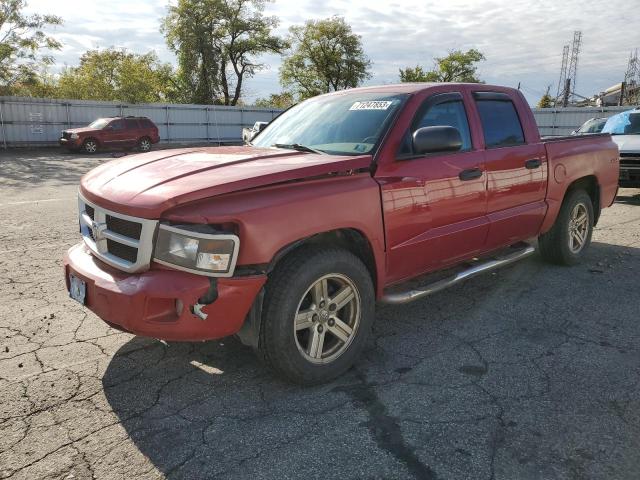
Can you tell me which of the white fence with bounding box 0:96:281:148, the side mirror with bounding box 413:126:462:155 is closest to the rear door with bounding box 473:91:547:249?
the side mirror with bounding box 413:126:462:155

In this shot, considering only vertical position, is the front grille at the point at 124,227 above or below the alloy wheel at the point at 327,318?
above

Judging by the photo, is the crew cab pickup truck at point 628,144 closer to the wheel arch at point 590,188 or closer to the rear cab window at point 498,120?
the wheel arch at point 590,188

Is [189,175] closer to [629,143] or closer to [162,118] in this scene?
[629,143]

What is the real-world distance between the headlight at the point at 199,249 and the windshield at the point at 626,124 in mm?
10972

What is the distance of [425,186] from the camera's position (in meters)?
3.64

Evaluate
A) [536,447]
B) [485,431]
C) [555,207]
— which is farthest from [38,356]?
[555,207]

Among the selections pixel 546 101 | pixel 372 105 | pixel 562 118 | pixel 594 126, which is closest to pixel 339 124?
pixel 372 105

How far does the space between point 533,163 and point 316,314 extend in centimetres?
282

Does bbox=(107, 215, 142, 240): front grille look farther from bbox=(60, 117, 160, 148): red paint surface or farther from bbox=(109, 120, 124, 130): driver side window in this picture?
bbox=(109, 120, 124, 130): driver side window

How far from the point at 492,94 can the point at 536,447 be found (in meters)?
3.16

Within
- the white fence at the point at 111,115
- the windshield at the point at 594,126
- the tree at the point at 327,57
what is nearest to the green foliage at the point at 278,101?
the tree at the point at 327,57

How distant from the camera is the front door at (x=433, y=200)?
11.4 feet

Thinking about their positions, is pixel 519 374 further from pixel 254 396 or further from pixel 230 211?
pixel 230 211

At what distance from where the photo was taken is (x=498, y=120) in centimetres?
459
